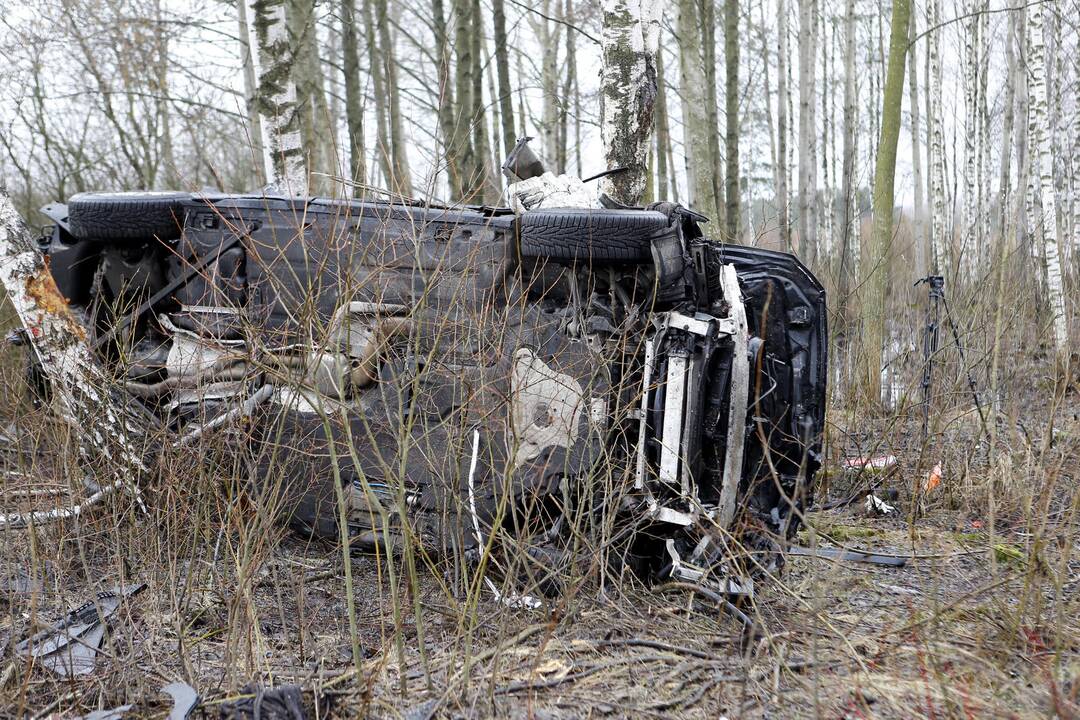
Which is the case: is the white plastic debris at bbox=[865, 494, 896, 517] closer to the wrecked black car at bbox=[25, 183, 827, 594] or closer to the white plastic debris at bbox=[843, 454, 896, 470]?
the white plastic debris at bbox=[843, 454, 896, 470]

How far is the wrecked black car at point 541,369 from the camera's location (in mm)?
4355

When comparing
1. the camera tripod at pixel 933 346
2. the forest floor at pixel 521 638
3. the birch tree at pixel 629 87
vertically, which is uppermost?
the birch tree at pixel 629 87

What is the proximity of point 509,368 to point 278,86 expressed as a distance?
17.3ft

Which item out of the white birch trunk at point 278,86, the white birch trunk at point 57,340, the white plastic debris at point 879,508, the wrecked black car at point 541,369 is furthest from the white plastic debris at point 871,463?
the white birch trunk at point 278,86

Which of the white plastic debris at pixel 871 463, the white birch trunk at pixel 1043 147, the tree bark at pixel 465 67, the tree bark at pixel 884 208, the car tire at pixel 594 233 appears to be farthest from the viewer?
the tree bark at pixel 465 67

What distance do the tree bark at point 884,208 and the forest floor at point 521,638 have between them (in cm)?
312

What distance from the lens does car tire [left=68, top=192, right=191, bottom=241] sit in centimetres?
505

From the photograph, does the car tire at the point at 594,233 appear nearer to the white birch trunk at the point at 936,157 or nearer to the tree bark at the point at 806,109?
the white birch trunk at the point at 936,157

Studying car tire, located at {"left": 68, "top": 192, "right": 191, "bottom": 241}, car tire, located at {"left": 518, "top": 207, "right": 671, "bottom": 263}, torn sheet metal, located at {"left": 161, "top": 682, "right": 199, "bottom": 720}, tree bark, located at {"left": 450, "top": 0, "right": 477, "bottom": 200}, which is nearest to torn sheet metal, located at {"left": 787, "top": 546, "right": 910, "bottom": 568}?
car tire, located at {"left": 518, "top": 207, "right": 671, "bottom": 263}

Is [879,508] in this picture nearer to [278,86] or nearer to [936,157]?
[278,86]

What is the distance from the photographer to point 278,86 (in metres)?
8.27

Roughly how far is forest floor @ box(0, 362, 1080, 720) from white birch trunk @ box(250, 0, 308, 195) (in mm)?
4071

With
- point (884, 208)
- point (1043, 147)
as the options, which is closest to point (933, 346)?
point (884, 208)

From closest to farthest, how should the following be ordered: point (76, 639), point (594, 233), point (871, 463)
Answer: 1. point (76, 639)
2. point (594, 233)
3. point (871, 463)
